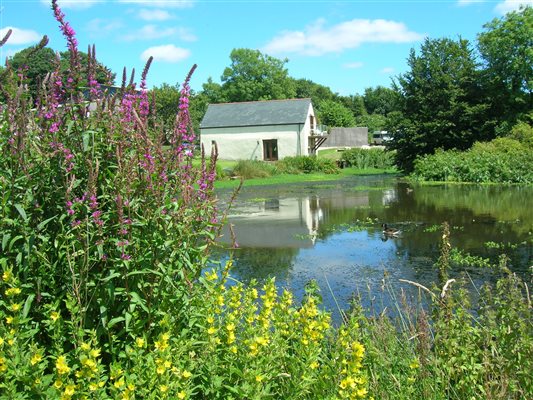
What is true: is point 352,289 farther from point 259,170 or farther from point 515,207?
point 259,170

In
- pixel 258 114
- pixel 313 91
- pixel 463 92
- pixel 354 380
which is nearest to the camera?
pixel 354 380

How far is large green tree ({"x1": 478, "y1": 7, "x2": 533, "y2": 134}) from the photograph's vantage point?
39.6 m

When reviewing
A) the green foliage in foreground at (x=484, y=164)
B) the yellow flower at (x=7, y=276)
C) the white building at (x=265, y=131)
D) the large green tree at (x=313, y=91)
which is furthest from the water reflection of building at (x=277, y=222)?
the large green tree at (x=313, y=91)

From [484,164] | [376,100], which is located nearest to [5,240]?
[484,164]

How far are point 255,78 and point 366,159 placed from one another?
36357mm

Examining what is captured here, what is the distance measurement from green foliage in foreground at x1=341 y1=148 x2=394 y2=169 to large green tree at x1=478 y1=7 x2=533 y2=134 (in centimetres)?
1646

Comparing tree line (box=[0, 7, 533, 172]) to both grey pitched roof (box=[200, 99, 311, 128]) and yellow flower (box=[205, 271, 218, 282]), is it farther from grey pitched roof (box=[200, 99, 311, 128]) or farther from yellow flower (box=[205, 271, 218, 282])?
yellow flower (box=[205, 271, 218, 282])

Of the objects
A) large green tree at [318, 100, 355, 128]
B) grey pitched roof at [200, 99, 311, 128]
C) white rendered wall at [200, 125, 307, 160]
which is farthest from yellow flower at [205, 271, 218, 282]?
large green tree at [318, 100, 355, 128]

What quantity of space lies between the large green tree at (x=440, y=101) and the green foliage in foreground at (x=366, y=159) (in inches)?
578

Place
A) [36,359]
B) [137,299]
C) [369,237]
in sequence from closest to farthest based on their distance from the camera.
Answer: [36,359] → [137,299] → [369,237]

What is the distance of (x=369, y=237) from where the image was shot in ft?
49.2

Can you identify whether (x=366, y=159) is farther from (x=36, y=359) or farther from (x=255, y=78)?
(x=36, y=359)

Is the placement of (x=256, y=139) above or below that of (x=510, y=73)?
below

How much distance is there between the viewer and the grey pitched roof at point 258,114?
54.6m
